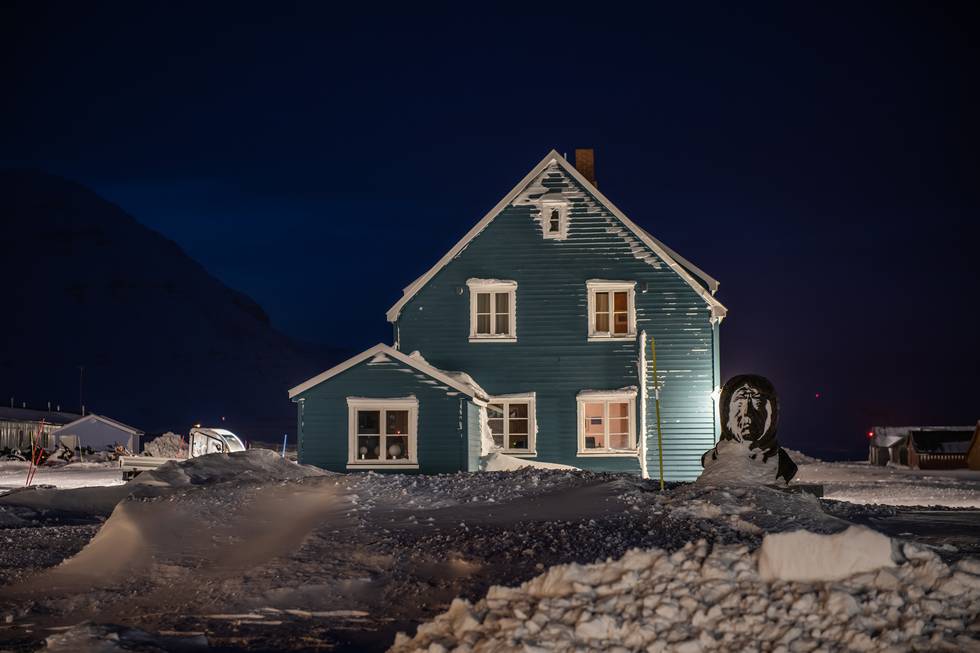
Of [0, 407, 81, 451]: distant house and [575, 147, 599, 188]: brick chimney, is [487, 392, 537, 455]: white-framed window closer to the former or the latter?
[575, 147, 599, 188]: brick chimney

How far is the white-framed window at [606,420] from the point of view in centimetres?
3155

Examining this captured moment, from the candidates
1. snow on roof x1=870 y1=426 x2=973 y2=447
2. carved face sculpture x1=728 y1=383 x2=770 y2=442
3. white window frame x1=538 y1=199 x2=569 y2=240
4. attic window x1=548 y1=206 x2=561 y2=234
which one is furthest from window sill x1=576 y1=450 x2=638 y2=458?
snow on roof x1=870 y1=426 x2=973 y2=447

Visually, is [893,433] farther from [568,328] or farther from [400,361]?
[400,361]

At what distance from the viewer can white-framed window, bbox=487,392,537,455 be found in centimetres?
3158

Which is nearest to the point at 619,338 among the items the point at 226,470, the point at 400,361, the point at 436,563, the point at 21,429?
the point at 400,361

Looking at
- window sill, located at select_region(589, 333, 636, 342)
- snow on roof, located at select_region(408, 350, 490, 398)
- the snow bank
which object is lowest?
the snow bank

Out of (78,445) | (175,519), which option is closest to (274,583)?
(175,519)

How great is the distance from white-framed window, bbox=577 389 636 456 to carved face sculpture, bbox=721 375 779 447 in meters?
10.0

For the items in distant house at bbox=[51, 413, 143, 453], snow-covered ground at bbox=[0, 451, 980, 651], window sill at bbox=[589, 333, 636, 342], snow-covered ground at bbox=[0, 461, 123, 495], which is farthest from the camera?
distant house at bbox=[51, 413, 143, 453]

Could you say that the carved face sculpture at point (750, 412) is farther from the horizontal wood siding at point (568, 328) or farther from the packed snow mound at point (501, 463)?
the horizontal wood siding at point (568, 328)

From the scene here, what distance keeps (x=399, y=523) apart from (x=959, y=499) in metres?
17.8

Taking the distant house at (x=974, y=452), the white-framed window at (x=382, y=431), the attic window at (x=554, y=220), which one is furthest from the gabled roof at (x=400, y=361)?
the distant house at (x=974, y=452)

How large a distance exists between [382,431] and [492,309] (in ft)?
18.5

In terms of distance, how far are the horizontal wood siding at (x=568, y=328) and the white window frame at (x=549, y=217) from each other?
169mm
